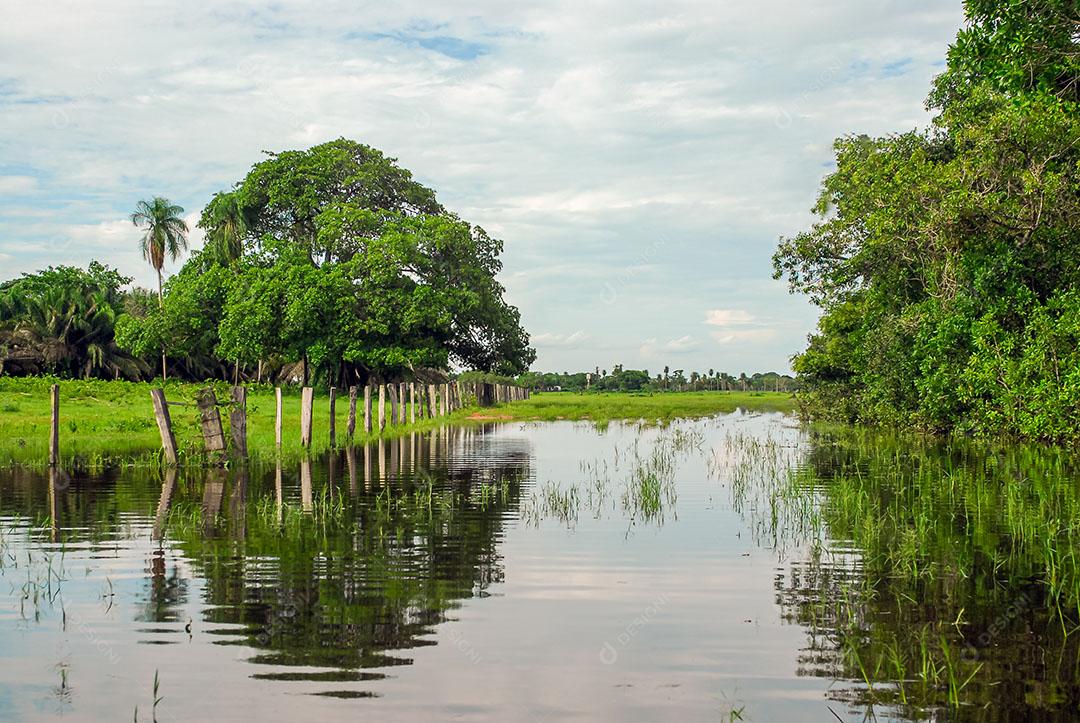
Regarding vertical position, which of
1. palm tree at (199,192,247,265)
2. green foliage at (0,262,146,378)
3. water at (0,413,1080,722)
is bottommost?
water at (0,413,1080,722)

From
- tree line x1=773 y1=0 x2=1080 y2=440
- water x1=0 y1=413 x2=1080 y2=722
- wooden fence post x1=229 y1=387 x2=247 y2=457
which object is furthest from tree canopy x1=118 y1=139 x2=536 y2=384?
water x1=0 y1=413 x2=1080 y2=722

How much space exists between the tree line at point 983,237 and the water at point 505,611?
8.60 m

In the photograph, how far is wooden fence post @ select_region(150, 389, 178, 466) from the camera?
2064 centimetres

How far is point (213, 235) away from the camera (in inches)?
2594

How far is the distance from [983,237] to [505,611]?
23.2 metres

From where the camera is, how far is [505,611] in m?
9.10

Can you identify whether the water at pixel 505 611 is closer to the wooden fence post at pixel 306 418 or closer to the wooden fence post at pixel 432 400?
the wooden fence post at pixel 306 418

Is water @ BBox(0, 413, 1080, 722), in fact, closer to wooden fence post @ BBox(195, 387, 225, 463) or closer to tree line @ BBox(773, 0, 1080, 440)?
wooden fence post @ BBox(195, 387, 225, 463)

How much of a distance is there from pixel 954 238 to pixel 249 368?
56.8 meters

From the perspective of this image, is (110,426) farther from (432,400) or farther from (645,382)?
(645,382)

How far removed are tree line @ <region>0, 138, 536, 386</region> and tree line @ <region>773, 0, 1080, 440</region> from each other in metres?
21.0

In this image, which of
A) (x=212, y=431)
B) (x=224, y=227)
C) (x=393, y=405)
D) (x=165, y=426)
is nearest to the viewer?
(x=165, y=426)

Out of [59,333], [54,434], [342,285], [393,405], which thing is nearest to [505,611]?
[54,434]

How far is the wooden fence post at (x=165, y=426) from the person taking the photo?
20.6 metres
